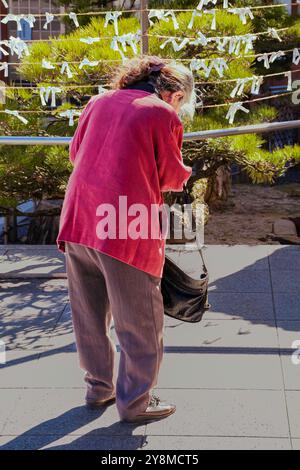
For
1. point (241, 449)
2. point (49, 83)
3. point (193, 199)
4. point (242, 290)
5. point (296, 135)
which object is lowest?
point (296, 135)

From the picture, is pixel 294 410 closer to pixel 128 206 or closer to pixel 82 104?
pixel 128 206

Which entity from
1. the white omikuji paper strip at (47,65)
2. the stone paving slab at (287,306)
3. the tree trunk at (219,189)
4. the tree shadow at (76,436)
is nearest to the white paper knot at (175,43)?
the white omikuji paper strip at (47,65)

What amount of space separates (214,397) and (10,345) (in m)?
1.27

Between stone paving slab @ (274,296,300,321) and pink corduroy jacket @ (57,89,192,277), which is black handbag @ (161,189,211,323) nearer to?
pink corduroy jacket @ (57,89,192,277)

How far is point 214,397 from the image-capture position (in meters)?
3.85

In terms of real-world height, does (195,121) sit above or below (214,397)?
above

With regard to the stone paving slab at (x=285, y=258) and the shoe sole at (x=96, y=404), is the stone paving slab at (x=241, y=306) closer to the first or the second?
the stone paving slab at (x=285, y=258)

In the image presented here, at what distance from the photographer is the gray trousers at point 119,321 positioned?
350 centimetres

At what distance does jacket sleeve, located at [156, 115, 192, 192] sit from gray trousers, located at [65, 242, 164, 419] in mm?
393

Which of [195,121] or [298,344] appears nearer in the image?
[298,344]

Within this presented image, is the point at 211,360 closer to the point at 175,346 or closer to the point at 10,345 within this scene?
the point at 175,346

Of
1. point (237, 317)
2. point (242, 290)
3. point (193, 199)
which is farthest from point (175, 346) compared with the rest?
point (193, 199)

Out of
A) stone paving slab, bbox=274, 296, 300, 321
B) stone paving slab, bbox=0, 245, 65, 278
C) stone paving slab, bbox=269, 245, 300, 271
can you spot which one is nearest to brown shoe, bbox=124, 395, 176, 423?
stone paving slab, bbox=274, 296, 300, 321

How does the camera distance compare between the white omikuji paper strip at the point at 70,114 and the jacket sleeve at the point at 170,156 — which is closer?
the jacket sleeve at the point at 170,156
